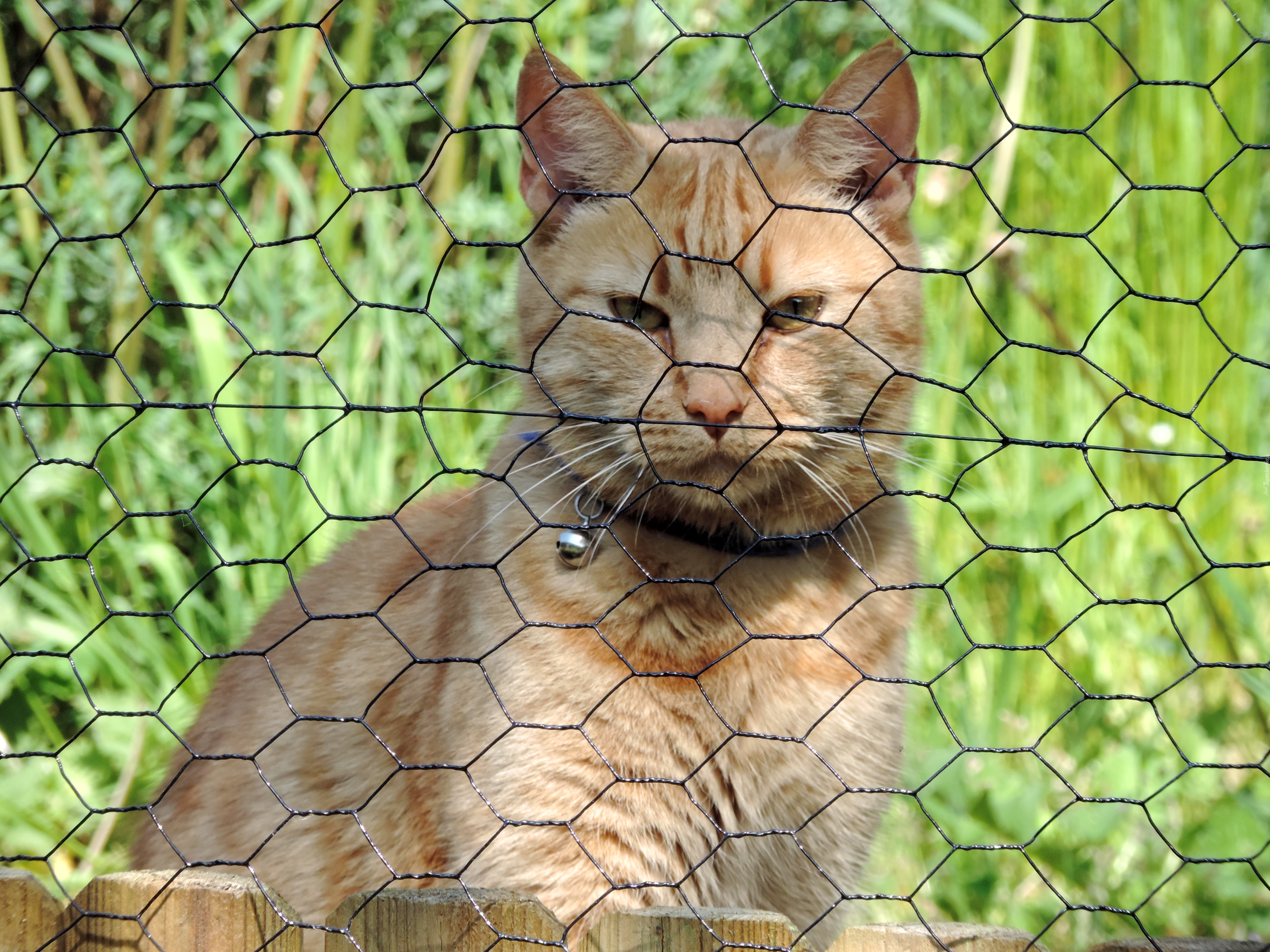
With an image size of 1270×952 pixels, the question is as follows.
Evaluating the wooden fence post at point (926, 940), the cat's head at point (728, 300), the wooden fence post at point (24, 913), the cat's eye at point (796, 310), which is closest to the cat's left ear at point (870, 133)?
the cat's head at point (728, 300)

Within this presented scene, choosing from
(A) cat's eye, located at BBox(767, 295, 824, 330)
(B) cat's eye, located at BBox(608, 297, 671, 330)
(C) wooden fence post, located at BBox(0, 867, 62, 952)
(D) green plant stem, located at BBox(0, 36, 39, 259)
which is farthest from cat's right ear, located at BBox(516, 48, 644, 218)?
(D) green plant stem, located at BBox(0, 36, 39, 259)

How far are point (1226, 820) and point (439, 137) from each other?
2883mm

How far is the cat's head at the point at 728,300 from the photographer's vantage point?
161 cm

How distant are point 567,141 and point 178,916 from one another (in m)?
1.24

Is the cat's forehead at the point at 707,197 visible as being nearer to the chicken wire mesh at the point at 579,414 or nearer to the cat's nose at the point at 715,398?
the chicken wire mesh at the point at 579,414

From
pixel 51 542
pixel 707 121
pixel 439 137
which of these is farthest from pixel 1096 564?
pixel 51 542

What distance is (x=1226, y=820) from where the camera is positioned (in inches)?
89.4

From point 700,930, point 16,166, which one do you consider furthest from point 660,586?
point 16,166

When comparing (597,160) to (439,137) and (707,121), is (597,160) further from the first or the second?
(439,137)

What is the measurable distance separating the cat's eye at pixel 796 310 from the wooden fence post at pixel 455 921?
877mm

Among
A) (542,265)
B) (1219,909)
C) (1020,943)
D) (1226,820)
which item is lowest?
(1219,909)

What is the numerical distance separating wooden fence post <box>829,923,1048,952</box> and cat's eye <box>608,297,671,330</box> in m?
0.88

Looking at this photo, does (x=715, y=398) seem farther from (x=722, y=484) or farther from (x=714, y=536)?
(x=714, y=536)

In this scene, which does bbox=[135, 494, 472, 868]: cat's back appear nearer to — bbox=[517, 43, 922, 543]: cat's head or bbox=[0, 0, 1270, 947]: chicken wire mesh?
bbox=[0, 0, 1270, 947]: chicken wire mesh
